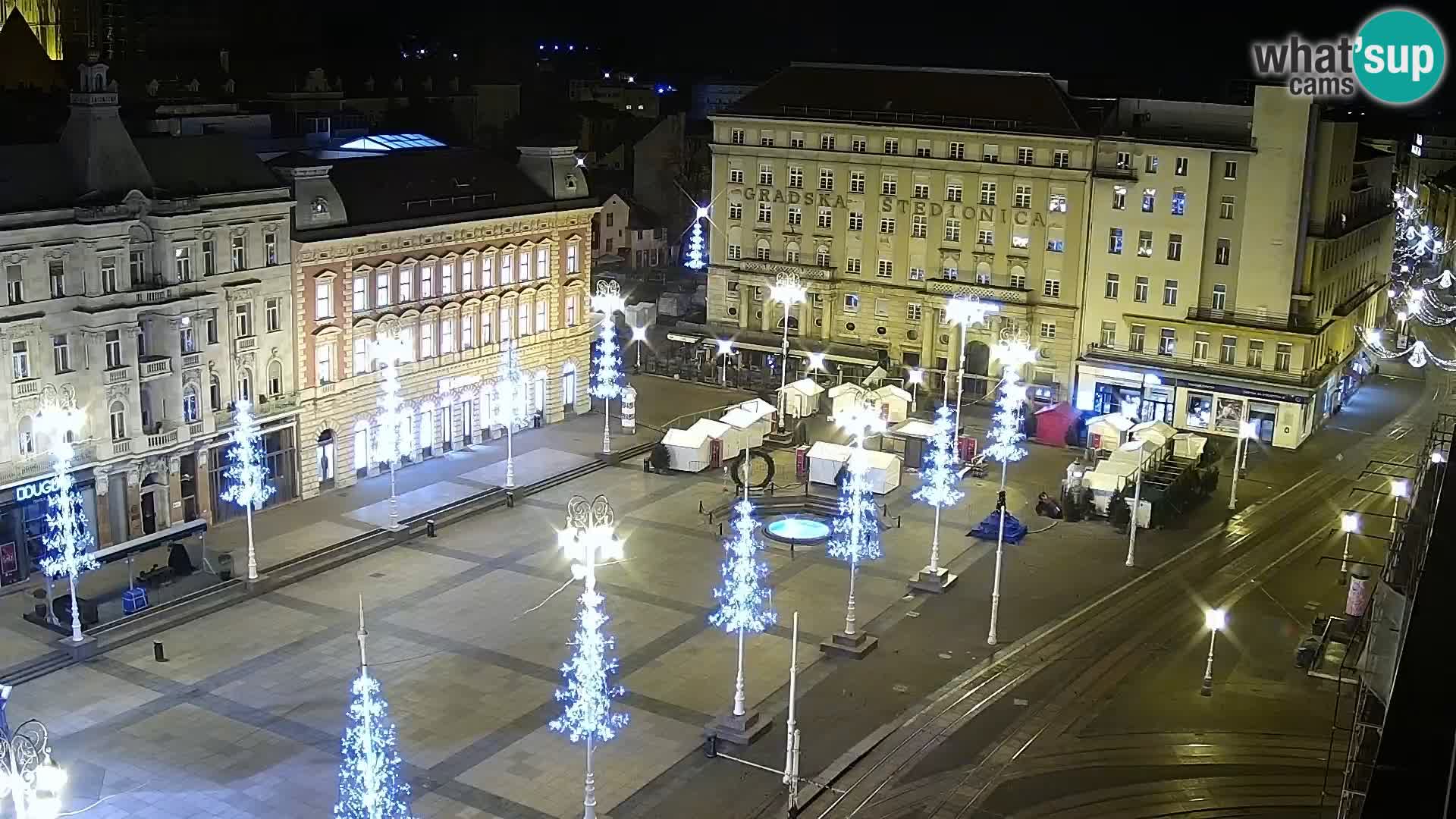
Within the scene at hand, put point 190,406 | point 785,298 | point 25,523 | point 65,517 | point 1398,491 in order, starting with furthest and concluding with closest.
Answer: point 785,298 → point 190,406 → point 25,523 → point 1398,491 → point 65,517

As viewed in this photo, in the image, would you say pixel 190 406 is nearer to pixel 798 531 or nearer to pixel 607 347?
pixel 607 347

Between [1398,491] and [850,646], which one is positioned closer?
[850,646]

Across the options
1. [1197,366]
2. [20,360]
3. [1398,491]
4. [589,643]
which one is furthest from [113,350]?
[1197,366]

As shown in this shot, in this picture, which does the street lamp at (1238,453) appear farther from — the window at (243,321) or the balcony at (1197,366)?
the window at (243,321)

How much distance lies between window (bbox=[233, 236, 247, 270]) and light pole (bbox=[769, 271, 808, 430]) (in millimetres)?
29095

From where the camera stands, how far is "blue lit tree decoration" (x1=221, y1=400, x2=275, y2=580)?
5528 centimetres

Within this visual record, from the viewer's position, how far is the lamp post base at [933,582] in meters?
56.3

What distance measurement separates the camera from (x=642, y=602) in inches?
2146

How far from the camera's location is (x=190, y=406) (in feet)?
194

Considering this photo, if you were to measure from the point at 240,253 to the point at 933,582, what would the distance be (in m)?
32.2

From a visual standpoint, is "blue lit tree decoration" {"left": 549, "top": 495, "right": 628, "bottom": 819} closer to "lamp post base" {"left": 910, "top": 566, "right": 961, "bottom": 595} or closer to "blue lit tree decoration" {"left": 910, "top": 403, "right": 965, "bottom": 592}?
"lamp post base" {"left": 910, "top": 566, "right": 961, "bottom": 595}

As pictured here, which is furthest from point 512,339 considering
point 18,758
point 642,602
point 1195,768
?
point 18,758

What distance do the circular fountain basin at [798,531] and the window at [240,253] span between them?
1002 inches

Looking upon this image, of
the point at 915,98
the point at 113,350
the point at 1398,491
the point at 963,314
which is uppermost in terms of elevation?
the point at 915,98
